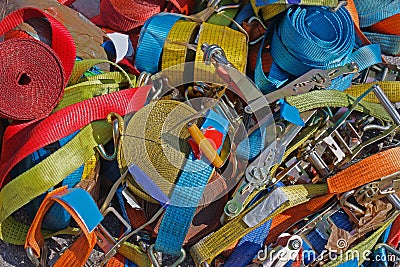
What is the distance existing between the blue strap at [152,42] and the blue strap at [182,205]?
44 centimetres

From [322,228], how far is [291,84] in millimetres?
495

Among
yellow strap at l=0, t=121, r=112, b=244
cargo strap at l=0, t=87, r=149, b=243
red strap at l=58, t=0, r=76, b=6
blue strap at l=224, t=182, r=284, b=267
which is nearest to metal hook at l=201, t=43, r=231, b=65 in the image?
cargo strap at l=0, t=87, r=149, b=243

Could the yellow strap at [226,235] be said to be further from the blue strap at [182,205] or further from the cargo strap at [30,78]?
the cargo strap at [30,78]

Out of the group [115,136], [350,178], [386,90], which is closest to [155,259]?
[115,136]

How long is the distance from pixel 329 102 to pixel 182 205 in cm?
60

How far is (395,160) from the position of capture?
2082mm

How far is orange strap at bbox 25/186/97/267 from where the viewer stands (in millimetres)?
1946

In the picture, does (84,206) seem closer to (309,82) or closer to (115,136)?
(115,136)

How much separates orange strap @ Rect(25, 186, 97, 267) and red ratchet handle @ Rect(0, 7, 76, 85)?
0.44 m

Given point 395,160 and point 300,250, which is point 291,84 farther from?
point 300,250

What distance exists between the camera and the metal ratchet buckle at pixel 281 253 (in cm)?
197

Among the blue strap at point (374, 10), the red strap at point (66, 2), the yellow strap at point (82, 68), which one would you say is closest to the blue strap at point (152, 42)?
the yellow strap at point (82, 68)

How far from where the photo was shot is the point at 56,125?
2.06 meters

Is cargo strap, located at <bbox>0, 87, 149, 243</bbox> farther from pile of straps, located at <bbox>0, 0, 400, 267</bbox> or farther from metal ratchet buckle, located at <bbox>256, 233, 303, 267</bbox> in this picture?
metal ratchet buckle, located at <bbox>256, 233, 303, 267</bbox>
